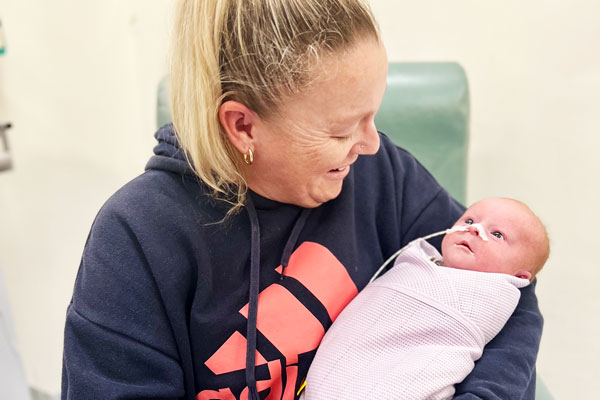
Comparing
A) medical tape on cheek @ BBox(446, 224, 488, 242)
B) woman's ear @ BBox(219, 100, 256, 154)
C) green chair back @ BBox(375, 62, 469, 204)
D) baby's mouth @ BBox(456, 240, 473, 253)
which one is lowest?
baby's mouth @ BBox(456, 240, 473, 253)

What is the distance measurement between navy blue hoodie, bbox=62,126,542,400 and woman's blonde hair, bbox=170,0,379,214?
0.36 ft

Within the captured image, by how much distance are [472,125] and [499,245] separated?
82 cm

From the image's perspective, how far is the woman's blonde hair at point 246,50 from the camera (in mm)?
740

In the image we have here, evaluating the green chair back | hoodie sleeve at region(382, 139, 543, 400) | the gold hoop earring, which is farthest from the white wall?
the gold hoop earring

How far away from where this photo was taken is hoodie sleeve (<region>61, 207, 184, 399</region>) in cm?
79

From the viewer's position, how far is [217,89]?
2.58 feet

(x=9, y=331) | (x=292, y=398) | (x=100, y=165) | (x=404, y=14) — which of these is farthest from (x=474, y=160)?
(x=9, y=331)

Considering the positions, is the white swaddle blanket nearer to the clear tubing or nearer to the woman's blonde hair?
the clear tubing

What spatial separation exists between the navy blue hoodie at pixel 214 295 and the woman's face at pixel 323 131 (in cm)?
6

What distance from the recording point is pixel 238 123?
0.83 metres

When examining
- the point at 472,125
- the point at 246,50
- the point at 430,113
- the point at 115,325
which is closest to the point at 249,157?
the point at 246,50

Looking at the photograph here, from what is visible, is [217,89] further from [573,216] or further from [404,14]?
[573,216]

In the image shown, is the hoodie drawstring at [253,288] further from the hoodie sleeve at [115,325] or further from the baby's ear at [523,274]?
the baby's ear at [523,274]

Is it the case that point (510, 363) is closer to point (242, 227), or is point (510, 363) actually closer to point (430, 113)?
point (242, 227)
